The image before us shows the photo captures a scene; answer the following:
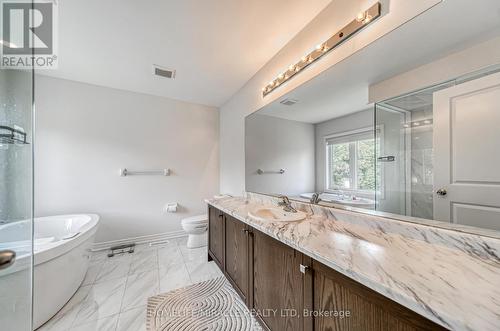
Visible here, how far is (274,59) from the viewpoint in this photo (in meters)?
1.90

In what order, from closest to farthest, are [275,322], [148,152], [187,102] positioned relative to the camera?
1. [275,322]
2. [148,152]
3. [187,102]

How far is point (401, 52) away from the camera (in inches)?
37.8

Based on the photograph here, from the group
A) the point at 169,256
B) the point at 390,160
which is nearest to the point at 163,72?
the point at 169,256

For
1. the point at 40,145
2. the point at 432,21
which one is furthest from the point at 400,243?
the point at 40,145

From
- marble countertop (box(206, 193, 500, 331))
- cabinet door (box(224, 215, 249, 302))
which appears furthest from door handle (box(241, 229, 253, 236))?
marble countertop (box(206, 193, 500, 331))

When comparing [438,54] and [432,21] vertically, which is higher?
[432,21]

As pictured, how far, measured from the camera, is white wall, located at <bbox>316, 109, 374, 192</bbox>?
1138 millimetres

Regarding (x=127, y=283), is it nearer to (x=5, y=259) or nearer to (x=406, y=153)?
(x=5, y=259)

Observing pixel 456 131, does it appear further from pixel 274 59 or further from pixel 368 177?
pixel 274 59

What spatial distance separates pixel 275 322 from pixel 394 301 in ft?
2.57

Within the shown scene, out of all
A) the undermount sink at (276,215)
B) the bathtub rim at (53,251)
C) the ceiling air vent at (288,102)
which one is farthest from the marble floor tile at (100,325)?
the ceiling air vent at (288,102)

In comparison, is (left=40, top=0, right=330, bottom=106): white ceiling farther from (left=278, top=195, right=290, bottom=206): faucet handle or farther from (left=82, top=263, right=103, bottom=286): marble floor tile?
(left=82, top=263, right=103, bottom=286): marble floor tile

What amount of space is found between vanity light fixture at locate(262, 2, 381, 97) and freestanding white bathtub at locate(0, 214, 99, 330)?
216cm

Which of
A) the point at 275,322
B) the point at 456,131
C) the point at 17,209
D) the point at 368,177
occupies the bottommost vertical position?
the point at 275,322
